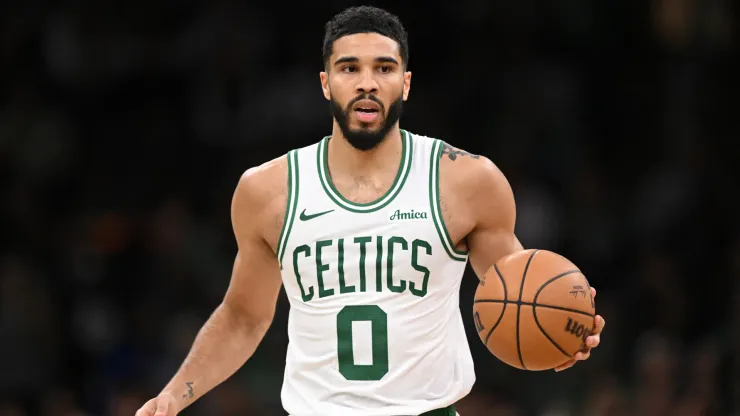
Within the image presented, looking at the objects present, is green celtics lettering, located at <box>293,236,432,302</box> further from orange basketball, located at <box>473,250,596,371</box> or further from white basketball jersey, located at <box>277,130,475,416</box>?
orange basketball, located at <box>473,250,596,371</box>

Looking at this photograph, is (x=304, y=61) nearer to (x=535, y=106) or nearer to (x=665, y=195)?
(x=535, y=106)

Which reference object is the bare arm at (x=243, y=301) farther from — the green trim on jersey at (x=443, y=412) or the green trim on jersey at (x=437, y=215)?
the green trim on jersey at (x=443, y=412)

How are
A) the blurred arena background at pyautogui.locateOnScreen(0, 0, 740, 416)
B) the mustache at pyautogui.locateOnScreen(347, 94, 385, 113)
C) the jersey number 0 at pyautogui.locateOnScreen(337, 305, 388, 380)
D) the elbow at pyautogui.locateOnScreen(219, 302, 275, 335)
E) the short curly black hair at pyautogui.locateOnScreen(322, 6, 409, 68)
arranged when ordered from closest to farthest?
1. the jersey number 0 at pyautogui.locateOnScreen(337, 305, 388, 380)
2. the mustache at pyautogui.locateOnScreen(347, 94, 385, 113)
3. the short curly black hair at pyautogui.locateOnScreen(322, 6, 409, 68)
4. the elbow at pyautogui.locateOnScreen(219, 302, 275, 335)
5. the blurred arena background at pyautogui.locateOnScreen(0, 0, 740, 416)

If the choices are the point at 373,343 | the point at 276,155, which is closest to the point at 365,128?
the point at 373,343

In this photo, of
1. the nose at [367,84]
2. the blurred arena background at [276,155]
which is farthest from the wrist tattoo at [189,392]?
the blurred arena background at [276,155]

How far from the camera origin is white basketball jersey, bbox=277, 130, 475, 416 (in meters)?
5.48

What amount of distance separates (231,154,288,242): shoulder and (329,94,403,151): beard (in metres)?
0.39

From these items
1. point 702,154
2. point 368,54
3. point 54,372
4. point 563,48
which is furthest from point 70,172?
point 368,54

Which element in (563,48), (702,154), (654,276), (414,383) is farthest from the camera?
(563,48)

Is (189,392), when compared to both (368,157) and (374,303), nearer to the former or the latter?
(374,303)

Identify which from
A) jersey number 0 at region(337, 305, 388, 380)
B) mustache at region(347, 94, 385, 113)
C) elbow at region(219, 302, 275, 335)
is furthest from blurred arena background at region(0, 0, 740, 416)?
mustache at region(347, 94, 385, 113)

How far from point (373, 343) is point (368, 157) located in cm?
90

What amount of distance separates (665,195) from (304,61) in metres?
3.75

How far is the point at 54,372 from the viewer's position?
424 inches
